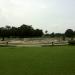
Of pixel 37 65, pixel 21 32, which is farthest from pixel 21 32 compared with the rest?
pixel 37 65

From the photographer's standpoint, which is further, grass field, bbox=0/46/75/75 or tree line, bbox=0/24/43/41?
tree line, bbox=0/24/43/41

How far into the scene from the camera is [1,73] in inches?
300

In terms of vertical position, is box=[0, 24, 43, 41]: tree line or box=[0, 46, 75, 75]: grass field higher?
box=[0, 24, 43, 41]: tree line

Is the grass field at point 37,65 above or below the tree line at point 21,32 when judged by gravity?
below

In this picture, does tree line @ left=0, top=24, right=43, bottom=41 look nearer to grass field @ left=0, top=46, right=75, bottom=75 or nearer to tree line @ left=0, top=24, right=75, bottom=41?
tree line @ left=0, top=24, right=75, bottom=41

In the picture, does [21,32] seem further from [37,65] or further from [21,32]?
[37,65]

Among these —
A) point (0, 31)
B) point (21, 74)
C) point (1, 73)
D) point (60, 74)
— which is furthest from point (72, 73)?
point (0, 31)

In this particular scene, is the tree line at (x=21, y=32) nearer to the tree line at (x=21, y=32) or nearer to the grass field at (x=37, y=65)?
the tree line at (x=21, y=32)

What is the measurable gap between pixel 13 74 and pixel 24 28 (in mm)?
72611

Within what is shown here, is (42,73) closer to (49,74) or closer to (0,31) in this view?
(49,74)

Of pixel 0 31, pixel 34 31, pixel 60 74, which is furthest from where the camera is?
pixel 34 31

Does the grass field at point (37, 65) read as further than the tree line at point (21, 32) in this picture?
No

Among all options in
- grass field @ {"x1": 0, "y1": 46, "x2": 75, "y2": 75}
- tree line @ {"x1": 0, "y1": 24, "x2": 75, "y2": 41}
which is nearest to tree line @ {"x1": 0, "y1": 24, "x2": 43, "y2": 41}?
tree line @ {"x1": 0, "y1": 24, "x2": 75, "y2": 41}

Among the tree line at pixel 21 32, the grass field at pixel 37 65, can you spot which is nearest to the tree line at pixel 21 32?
the tree line at pixel 21 32
